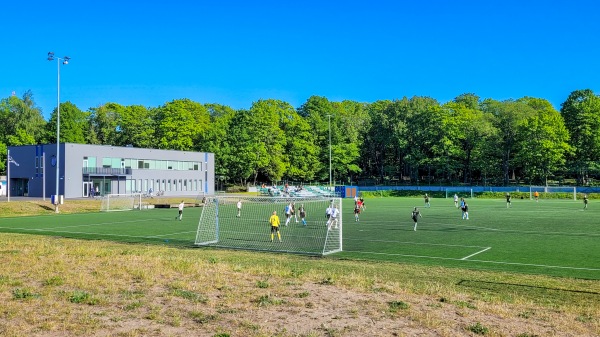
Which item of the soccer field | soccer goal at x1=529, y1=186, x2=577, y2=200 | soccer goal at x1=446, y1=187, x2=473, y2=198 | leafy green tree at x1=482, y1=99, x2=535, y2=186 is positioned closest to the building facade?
the soccer field

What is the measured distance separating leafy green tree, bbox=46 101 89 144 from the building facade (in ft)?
94.5

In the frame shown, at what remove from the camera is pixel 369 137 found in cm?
10869

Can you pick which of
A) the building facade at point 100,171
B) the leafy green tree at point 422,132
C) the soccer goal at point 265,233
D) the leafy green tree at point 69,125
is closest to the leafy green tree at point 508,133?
the leafy green tree at point 422,132

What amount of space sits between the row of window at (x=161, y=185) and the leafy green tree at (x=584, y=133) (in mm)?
63261

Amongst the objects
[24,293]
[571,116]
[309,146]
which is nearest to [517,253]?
[24,293]

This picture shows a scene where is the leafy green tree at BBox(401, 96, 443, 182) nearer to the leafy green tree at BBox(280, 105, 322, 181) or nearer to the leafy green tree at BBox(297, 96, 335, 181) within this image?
the leafy green tree at BBox(297, 96, 335, 181)

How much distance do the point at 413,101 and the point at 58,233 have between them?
272 ft

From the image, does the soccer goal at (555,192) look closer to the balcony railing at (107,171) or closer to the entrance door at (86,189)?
the balcony railing at (107,171)

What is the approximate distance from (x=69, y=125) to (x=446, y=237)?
305 ft

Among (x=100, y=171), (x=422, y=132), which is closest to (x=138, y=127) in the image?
(x=100, y=171)

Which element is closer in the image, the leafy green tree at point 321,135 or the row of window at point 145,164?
the row of window at point 145,164

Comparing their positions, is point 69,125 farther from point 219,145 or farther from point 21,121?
point 219,145

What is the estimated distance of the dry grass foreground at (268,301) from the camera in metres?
9.66

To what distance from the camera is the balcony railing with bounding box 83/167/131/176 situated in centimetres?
6769
